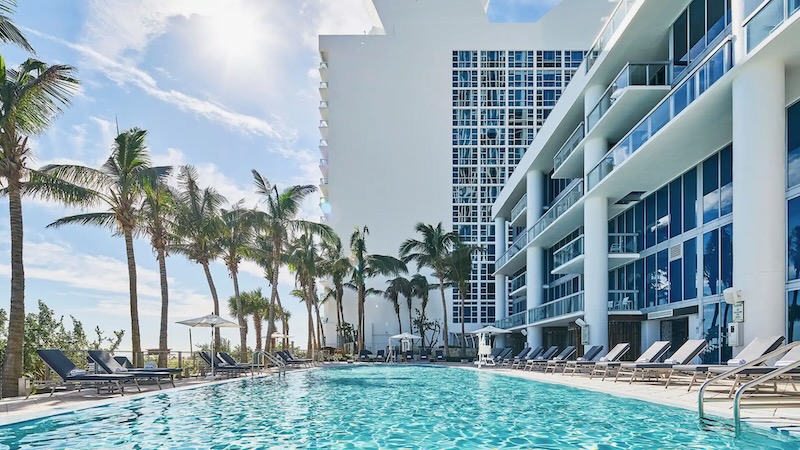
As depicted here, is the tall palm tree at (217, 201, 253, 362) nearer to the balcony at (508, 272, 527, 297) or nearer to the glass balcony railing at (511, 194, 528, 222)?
the glass balcony railing at (511, 194, 528, 222)

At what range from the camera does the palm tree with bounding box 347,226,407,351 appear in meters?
42.2

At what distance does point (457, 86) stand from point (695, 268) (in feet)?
136

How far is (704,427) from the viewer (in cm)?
830

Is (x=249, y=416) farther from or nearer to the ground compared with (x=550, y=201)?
nearer to the ground

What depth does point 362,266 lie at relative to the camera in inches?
1656

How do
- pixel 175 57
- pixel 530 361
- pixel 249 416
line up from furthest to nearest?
pixel 175 57 → pixel 530 361 → pixel 249 416

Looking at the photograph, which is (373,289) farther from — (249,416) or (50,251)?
(249,416)

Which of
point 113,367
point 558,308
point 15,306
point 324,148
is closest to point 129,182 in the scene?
point 113,367

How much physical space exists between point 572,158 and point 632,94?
6.55m

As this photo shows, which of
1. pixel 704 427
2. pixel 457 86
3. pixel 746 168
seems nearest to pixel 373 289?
pixel 457 86

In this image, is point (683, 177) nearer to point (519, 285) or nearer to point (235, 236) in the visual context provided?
point (235, 236)

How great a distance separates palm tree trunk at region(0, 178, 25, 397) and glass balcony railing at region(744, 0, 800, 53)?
15185mm

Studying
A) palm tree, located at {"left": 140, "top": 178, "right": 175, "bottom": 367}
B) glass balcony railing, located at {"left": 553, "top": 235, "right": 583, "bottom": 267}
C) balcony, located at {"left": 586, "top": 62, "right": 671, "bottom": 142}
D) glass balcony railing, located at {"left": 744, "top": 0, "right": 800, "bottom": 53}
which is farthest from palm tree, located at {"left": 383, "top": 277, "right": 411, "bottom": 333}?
glass balcony railing, located at {"left": 744, "top": 0, "right": 800, "bottom": 53}

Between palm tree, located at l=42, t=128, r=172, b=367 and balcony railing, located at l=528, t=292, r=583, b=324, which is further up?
palm tree, located at l=42, t=128, r=172, b=367
